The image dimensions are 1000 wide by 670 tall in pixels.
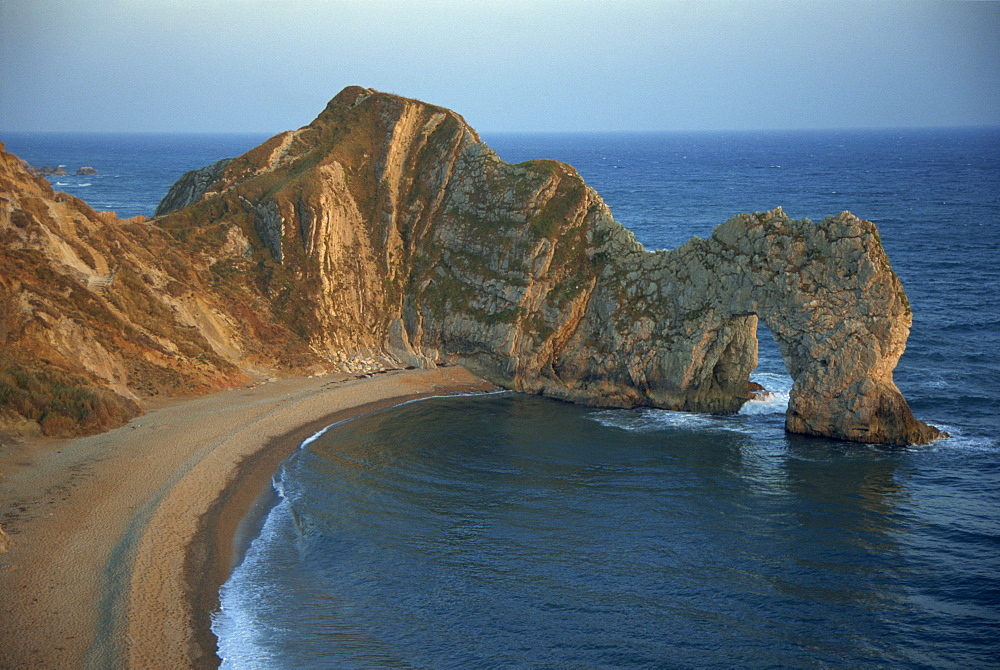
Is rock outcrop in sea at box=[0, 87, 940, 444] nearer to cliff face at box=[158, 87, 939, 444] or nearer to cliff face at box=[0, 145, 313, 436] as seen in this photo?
cliff face at box=[158, 87, 939, 444]

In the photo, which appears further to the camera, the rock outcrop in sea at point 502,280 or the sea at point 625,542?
the rock outcrop in sea at point 502,280

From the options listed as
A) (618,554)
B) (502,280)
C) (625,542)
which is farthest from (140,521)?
(502,280)

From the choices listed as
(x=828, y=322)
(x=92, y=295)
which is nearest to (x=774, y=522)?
(x=828, y=322)

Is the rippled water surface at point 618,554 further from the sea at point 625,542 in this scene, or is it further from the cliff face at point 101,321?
the cliff face at point 101,321

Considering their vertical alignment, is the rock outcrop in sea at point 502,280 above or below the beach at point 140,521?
above

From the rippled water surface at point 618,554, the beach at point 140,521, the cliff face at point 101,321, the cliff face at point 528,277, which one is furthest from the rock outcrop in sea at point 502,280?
the beach at point 140,521
